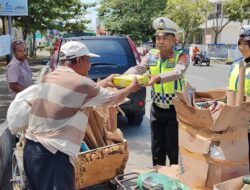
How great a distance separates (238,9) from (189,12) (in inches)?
348

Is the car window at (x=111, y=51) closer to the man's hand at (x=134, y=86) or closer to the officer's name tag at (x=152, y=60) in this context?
the officer's name tag at (x=152, y=60)

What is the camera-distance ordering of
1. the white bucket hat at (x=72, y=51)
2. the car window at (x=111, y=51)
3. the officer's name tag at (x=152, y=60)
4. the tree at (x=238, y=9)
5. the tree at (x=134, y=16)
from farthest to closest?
the tree at (x=134, y=16), the tree at (x=238, y=9), the car window at (x=111, y=51), the officer's name tag at (x=152, y=60), the white bucket hat at (x=72, y=51)

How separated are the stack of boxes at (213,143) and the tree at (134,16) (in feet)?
151

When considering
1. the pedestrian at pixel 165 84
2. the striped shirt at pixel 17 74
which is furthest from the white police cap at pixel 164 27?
the striped shirt at pixel 17 74

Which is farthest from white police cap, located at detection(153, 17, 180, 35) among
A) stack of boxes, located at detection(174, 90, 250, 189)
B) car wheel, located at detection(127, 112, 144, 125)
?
car wheel, located at detection(127, 112, 144, 125)

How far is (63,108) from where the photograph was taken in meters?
2.96

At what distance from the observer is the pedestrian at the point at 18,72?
587cm

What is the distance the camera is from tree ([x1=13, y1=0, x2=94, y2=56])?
22.2m

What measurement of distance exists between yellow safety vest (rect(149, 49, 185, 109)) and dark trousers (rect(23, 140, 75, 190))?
4.62 feet

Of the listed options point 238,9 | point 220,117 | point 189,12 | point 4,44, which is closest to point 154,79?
point 220,117

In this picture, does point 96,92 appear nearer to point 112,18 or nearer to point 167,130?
point 167,130

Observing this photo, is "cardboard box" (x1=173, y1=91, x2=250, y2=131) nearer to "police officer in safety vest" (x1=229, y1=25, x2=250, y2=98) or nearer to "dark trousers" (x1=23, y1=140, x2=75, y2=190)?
"police officer in safety vest" (x1=229, y1=25, x2=250, y2=98)

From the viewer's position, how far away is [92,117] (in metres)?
4.41

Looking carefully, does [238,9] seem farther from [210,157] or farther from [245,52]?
[210,157]
